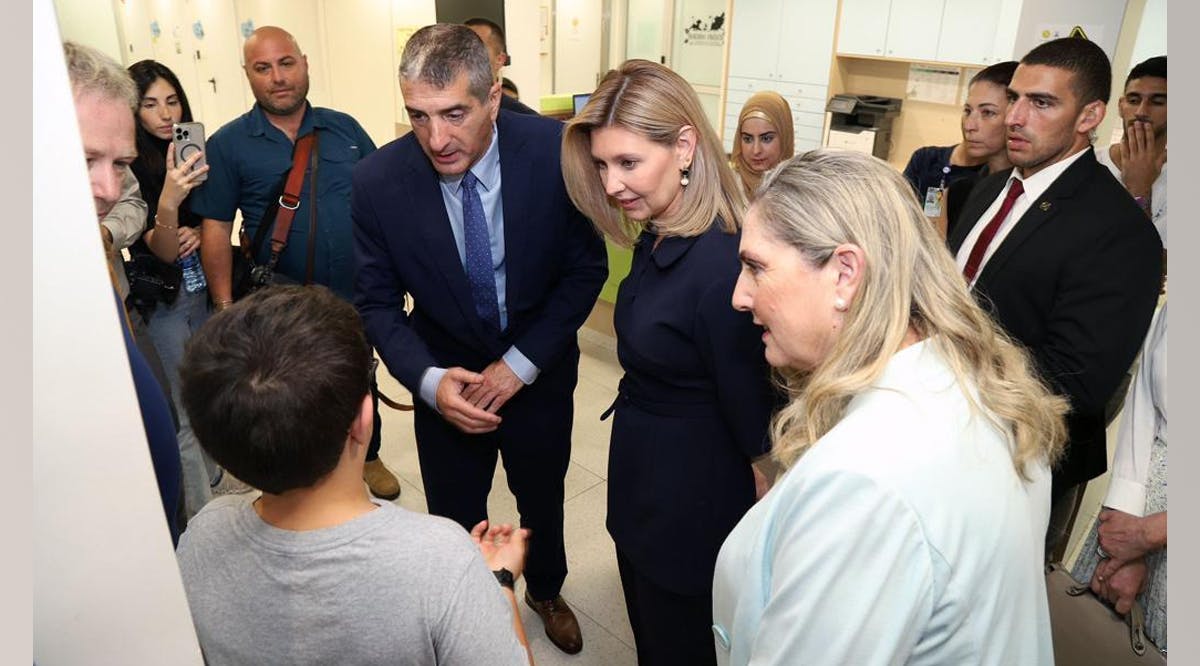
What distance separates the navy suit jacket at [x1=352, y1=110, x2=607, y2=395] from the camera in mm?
1797

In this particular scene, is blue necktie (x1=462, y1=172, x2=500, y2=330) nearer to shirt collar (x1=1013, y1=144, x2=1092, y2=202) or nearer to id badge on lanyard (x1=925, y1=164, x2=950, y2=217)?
shirt collar (x1=1013, y1=144, x2=1092, y2=202)

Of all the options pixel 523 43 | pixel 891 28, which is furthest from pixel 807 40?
pixel 523 43

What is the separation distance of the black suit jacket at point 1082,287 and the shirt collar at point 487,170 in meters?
1.25

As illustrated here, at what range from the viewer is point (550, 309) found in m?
1.91

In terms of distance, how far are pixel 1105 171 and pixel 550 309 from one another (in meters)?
1.42

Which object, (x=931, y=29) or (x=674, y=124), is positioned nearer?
(x=674, y=124)

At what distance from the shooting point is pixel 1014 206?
1947mm

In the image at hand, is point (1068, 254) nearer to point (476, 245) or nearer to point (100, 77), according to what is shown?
point (476, 245)

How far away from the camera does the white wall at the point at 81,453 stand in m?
0.42

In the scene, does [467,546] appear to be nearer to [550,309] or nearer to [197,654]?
[197,654]

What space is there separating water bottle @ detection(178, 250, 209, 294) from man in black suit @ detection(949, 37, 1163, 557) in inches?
92.0

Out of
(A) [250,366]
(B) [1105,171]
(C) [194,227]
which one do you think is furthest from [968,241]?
(C) [194,227]

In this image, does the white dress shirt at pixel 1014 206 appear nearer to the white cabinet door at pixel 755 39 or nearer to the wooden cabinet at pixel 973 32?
the wooden cabinet at pixel 973 32

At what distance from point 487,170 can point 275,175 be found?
1060mm
